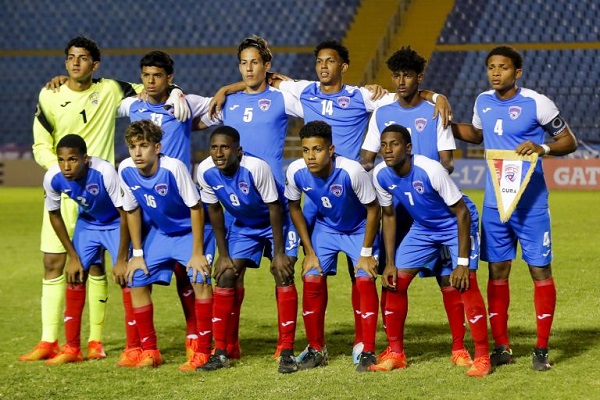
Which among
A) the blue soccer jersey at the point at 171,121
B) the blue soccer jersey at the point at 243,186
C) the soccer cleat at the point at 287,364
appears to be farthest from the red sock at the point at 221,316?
the blue soccer jersey at the point at 171,121

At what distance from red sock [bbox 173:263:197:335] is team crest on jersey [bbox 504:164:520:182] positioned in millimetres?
2153

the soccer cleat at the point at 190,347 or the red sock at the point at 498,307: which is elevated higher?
the red sock at the point at 498,307

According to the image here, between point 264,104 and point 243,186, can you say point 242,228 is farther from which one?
point 264,104

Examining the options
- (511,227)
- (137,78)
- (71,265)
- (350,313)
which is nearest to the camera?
(511,227)

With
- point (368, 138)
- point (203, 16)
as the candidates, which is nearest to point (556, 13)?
point (203, 16)

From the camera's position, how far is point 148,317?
6250 mm

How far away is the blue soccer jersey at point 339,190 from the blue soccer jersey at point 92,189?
112 centimetres

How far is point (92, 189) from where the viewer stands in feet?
20.8

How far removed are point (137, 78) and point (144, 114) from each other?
69.3 feet

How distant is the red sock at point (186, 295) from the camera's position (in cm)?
659

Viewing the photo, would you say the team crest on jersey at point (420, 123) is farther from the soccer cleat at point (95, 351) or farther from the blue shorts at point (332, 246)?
the soccer cleat at point (95, 351)

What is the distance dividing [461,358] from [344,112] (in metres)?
1.68

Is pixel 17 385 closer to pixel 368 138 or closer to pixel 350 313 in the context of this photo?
pixel 368 138

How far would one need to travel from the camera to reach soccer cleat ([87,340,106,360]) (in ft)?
21.7
